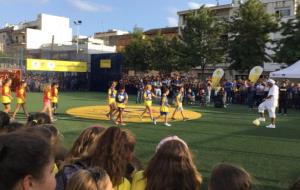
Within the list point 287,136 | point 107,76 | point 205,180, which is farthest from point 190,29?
point 205,180

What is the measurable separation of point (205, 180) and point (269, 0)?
1897 inches

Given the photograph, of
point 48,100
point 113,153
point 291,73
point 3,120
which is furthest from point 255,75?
point 113,153

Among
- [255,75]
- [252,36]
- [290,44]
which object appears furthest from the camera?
→ [252,36]

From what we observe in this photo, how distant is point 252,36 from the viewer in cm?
3788

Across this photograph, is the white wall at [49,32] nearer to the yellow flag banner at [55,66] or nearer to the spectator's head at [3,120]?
the yellow flag banner at [55,66]

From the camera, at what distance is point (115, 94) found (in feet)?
59.0

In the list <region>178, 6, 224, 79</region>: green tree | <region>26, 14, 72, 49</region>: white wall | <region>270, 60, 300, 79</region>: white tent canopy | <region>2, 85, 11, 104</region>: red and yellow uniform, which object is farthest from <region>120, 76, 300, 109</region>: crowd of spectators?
<region>26, 14, 72, 49</region>: white wall

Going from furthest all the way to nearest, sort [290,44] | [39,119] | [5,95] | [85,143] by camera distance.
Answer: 1. [290,44]
2. [5,95]
3. [39,119]
4. [85,143]

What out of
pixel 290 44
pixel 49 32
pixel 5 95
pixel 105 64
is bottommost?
pixel 5 95

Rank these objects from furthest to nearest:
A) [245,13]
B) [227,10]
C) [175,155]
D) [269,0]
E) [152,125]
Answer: [227,10], [269,0], [245,13], [152,125], [175,155]

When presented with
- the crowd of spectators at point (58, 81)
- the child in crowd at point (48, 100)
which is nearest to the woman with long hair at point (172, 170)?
the child in crowd at point (48, 100)

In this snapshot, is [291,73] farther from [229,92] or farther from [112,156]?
[112,156]

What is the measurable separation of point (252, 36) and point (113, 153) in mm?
35906

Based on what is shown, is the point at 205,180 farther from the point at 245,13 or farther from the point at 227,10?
the point at 227,10
